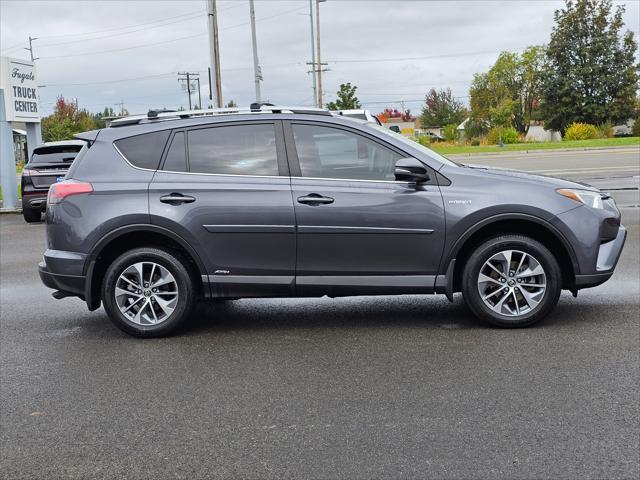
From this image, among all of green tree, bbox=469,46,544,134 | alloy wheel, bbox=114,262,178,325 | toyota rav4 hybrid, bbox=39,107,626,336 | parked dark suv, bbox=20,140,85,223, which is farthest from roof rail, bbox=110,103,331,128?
green tree, bbox=469,46,544,134

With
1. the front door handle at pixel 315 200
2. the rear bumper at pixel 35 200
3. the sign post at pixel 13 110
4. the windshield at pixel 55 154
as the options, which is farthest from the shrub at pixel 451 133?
the front door handle at pixel 315 200

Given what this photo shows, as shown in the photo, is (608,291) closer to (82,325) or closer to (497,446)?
(497,446)

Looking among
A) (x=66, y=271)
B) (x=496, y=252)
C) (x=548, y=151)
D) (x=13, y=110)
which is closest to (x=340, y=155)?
(x=496, y=252)

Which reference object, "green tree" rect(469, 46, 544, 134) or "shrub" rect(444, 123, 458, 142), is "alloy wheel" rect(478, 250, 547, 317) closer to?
"shrub" rect(444, 123, 458, 142)

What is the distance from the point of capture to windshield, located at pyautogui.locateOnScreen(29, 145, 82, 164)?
53.3ft

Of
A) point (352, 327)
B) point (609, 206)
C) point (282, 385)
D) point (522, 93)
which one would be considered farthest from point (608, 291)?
point (522, 93)

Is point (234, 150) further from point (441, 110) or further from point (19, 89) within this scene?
point (441, 110)

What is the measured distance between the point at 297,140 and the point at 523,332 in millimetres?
2375

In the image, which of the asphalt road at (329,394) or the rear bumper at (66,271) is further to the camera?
the rear bumper at (66,271)

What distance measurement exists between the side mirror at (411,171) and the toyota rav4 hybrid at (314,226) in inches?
0.4

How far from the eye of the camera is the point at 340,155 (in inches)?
235

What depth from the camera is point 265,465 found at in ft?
11.8

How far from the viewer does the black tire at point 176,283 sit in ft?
19.6

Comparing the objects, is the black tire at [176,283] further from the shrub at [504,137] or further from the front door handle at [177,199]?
the shrub at [504,137]
